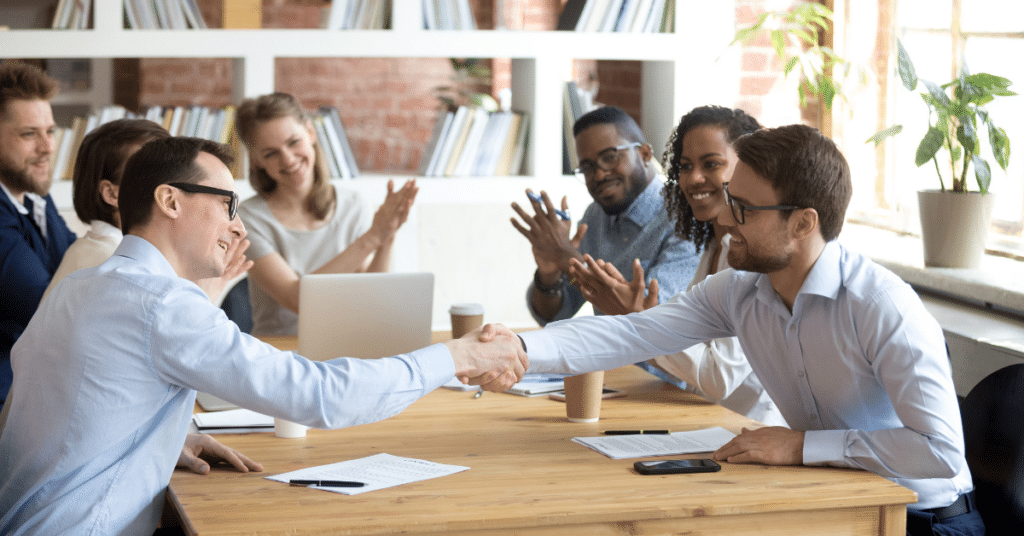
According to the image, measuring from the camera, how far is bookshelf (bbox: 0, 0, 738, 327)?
145 inches

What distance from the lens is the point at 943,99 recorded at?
2.81m

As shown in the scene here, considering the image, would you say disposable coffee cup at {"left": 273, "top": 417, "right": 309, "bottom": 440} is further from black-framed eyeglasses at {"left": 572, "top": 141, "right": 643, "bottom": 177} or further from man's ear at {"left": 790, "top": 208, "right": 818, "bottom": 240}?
black-framed eyeglasses at {"left": 572, "top": 141, "right": 643, "bottom": 177}

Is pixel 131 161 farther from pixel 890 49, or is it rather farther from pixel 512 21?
pixel 512 21

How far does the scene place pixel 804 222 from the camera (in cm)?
183

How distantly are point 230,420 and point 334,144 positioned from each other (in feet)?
6.56

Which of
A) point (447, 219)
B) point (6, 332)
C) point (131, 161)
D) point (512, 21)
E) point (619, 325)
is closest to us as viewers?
point (131, 161)

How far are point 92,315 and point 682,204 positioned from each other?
1.74m

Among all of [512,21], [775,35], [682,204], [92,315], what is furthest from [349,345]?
[512,21]

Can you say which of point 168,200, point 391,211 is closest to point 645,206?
point 391,211

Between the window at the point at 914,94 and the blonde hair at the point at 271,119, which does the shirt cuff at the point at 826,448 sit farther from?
the blonde hair at the point at 271,119

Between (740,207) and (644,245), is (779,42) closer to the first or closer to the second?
(644,245)

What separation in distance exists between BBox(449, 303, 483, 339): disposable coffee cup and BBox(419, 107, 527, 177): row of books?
1558 millimetres

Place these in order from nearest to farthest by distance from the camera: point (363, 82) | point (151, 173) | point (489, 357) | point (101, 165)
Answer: point (151, 173) → point (489, 357) → point (101, 165) → point (363, 82)

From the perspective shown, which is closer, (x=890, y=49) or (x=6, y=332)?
(x=6, y=332)
